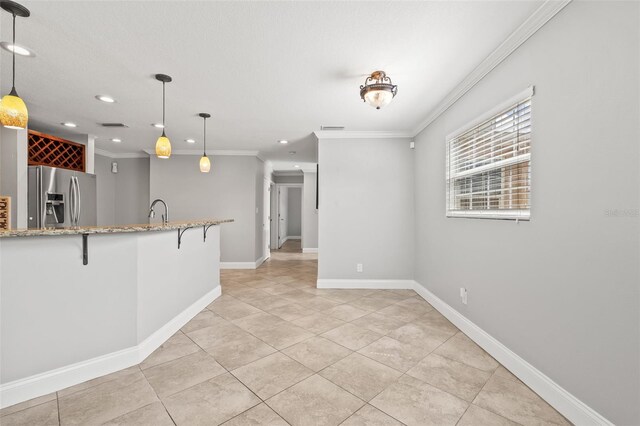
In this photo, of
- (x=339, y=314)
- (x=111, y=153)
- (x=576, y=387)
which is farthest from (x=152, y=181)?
(x=576, y=387)

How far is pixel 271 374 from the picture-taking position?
2051 mm

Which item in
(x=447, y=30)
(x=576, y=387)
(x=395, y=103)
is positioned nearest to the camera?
(x=576, y=387)

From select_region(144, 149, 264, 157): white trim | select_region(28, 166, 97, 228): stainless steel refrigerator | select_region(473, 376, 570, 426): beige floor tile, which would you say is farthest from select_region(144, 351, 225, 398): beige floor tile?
select_region(144, 149, 264, 157): white trim

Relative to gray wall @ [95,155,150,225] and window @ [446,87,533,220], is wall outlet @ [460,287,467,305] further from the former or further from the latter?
gray wall @ [95,155,150,225]

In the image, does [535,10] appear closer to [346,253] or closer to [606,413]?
[606,413]

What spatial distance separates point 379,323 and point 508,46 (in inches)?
109

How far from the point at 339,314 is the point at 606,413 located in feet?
7.49

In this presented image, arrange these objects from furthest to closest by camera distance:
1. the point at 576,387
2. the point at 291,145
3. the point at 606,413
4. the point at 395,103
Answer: the point at 291,145 < the point at 395,103 < the point at 576,387 < the point at 606,413

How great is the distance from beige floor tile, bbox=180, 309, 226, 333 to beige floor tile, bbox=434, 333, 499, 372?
2295 mm

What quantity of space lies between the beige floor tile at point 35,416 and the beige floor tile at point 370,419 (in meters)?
1.69

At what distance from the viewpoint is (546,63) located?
178 cm

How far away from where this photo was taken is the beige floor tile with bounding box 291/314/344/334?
9.45 ft

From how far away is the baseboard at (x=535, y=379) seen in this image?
151 centimetres

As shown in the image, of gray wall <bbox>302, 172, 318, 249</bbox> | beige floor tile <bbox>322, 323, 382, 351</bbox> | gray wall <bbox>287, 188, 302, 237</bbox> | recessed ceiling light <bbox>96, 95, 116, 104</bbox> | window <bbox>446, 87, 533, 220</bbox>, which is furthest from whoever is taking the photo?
gray wall <bbox>287, 188, 302, 237</bbox>
